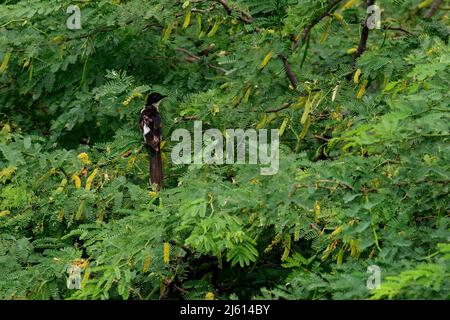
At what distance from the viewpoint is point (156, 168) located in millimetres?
7176

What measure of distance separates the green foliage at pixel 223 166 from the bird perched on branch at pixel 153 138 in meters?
0.10

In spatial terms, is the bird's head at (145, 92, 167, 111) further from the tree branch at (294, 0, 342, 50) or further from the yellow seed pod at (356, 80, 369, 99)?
the yellow seed pod at (356, 80, 369, 99)

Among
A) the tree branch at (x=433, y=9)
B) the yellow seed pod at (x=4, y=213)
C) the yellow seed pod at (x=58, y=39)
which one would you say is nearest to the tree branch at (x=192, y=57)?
the yellow seed pod at (x=58, y=39)

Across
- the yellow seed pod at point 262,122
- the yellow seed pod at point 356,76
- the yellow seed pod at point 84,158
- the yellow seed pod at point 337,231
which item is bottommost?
the yellow seed pod at point 337,231

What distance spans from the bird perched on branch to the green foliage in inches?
4.0

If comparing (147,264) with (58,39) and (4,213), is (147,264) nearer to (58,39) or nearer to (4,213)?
(4,213)

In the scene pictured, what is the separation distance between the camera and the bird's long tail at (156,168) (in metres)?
7.12

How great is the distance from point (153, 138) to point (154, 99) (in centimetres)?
41

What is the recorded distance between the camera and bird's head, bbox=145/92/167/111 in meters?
7.45

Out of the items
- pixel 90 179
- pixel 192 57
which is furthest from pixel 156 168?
pixel 192 57

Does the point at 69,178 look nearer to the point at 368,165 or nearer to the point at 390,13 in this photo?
the point at 368,165

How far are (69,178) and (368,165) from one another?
251 cm

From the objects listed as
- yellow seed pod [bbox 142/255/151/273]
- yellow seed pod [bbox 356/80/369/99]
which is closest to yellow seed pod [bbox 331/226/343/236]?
yellow seed pod [bbox 142/255/151/273]

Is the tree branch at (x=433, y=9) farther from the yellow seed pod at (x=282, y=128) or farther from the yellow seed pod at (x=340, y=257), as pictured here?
the yellow seed pod at (x=340, y=257)
